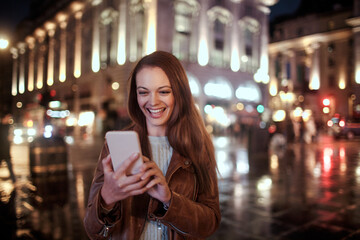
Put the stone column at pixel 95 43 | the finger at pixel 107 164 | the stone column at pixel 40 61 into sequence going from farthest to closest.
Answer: the stone column at pixel 40 61, the stone column at pixel 95 43, the finger at pixel 107 164

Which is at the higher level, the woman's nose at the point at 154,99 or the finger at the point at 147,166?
the woman's nose at the point at 154,99

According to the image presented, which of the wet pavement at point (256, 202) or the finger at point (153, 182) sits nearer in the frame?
the finger at point (153, 182)

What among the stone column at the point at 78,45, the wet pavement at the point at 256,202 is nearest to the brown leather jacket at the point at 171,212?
the wet pavement at the point at 256,202

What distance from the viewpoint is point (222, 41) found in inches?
1352

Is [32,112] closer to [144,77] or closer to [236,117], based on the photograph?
[236,117]

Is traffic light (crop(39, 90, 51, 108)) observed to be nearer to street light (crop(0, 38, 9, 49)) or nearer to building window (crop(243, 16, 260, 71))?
street light (crop(0, 38, 9, 49))

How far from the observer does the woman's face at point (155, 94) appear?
1.49 meters

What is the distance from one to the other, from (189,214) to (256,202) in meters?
4.58

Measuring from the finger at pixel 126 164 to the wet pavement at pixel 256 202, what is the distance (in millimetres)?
1047

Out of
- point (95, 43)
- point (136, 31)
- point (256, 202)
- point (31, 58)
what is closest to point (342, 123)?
point (256, 202)

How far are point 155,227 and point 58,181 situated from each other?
6.81 m

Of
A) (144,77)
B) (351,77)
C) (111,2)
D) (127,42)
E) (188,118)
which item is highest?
(111,2)

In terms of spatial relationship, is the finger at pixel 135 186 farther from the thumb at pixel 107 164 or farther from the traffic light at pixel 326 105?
the traffic light at pixel 326 105

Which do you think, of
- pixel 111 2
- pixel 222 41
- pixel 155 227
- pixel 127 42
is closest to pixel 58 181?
pixel 155 227
